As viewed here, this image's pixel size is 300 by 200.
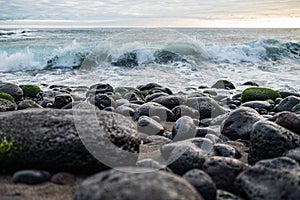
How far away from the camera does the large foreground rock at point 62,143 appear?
7.63 ft

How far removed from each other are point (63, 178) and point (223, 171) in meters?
1.16

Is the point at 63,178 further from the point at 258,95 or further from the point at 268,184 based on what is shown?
the point at 258,95

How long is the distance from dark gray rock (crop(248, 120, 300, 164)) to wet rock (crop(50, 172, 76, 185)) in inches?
63.0

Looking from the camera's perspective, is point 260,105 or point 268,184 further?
point 260,105

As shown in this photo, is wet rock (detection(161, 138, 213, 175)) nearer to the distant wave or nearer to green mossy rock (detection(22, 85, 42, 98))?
green mossy rock (detection(22, 85, 42, 98))

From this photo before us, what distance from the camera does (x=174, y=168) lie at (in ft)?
8.43

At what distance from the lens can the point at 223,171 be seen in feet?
7.60

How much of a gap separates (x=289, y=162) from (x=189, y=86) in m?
6.83

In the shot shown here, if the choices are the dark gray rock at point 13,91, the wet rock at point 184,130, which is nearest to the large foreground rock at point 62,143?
the wet rock at point 184,130

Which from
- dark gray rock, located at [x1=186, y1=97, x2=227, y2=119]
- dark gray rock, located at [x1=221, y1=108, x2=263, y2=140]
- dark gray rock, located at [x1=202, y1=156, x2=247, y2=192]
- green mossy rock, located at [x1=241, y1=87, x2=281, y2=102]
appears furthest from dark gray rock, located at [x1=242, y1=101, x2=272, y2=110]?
dark gray rock, located at [x1=202, y1=156, x2=247, y2=192]

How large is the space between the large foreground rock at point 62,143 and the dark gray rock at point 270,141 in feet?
3.60

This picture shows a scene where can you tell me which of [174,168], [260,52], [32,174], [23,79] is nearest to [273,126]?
[174,168]

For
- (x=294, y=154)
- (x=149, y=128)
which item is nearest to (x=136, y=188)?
(x=294, y=154)

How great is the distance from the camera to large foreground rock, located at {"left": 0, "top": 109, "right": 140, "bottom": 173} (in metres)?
2.33
